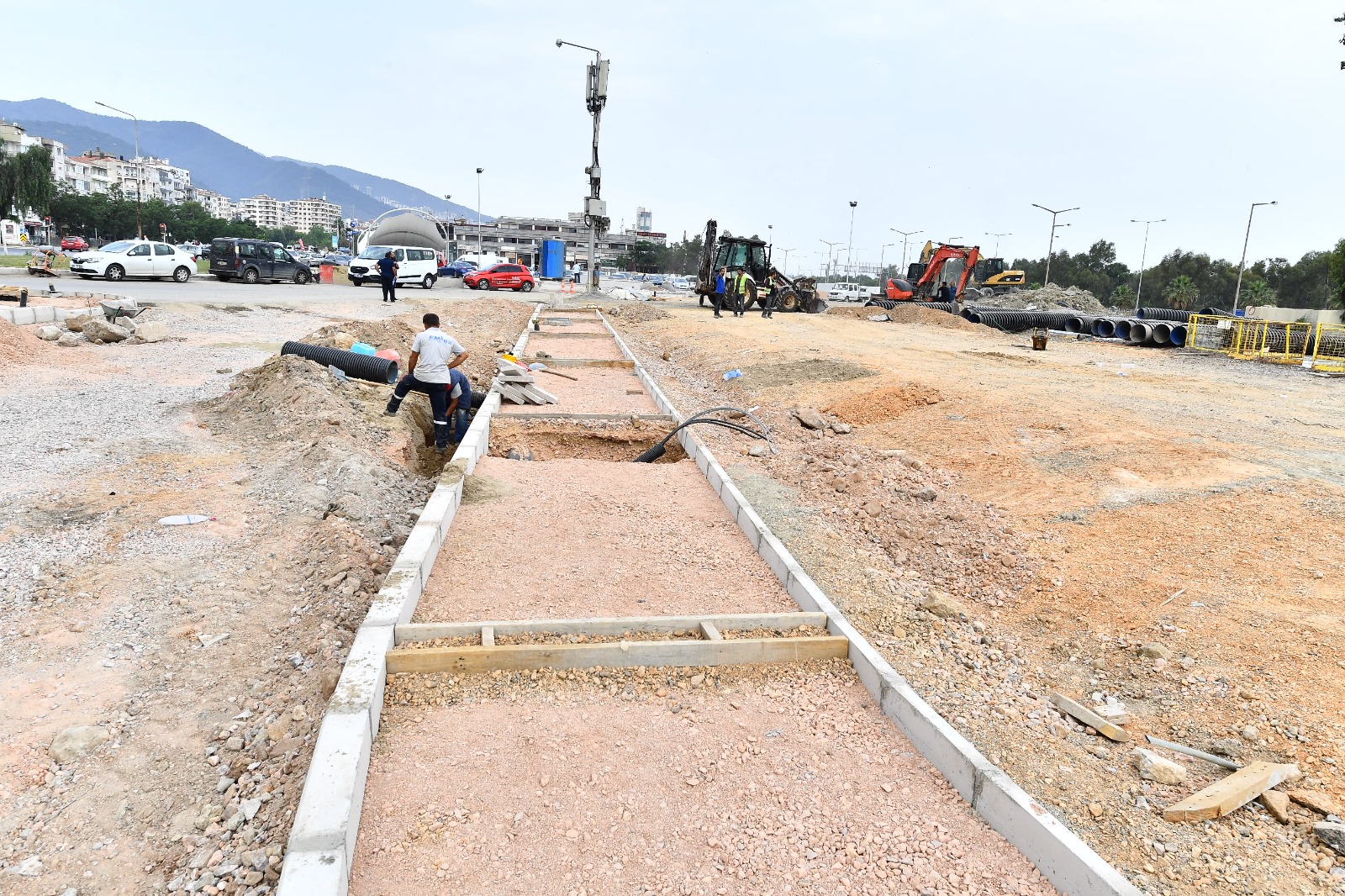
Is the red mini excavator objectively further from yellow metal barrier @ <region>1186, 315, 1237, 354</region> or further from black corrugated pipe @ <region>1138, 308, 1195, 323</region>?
yellow metal barrier @ <region>1186, 315, 1237, 354</region>

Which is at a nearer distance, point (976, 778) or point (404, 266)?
point (976, 778)

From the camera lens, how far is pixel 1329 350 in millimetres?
19422

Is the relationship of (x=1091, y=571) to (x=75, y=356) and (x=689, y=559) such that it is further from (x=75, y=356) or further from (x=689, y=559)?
(x=75, y=356)

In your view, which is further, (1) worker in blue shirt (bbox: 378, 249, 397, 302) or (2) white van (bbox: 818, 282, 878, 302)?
(2) white van (bbox: 818, 282, 878, 302)

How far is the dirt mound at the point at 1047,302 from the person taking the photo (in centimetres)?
3744

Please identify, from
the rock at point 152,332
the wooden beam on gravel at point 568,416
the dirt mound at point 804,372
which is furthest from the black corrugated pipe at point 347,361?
the dirt mound at point 804,372

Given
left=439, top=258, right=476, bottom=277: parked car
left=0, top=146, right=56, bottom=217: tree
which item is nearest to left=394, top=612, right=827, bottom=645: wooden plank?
left=439, top=258, right=476, bottom=277: parked car

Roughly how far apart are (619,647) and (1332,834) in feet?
9.65

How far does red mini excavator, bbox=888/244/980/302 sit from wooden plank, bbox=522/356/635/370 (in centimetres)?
2181

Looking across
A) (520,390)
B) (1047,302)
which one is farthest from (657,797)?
(1047,302)

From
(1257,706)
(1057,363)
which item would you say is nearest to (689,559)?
(1257,706)

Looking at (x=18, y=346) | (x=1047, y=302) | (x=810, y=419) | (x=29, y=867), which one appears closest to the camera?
(x=29, y=867)

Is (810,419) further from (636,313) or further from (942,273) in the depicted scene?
(942,273)

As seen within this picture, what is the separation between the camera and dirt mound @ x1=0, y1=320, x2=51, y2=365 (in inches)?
432
